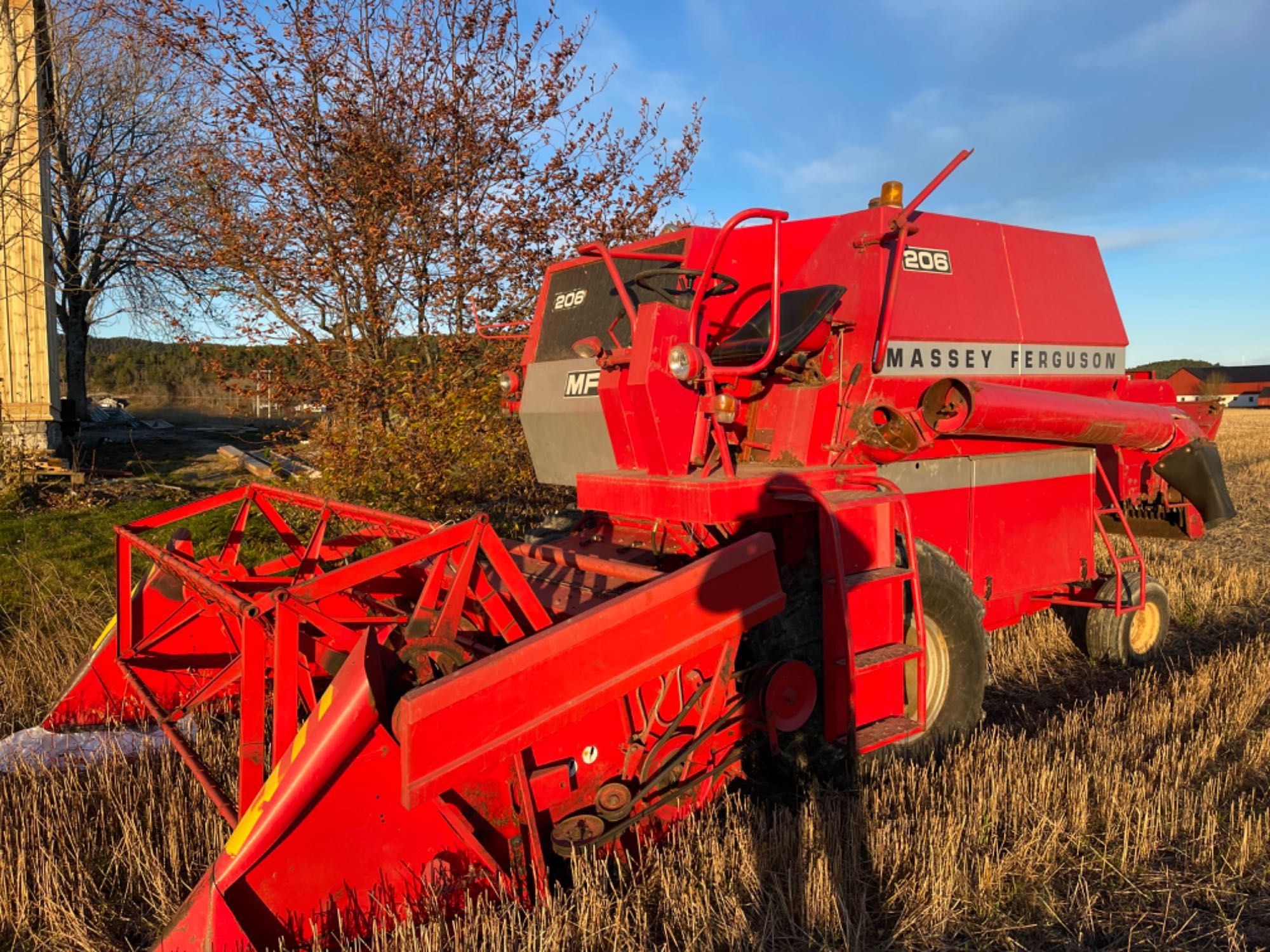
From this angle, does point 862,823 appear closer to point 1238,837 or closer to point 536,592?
point 1238,837

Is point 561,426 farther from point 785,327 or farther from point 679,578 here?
point 679,578

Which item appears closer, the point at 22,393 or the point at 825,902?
the point at 825,902

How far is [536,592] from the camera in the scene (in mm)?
3723

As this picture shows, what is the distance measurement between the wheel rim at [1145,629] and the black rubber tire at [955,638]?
1.99 meters

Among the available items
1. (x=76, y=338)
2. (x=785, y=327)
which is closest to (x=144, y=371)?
(x=76, y=338)

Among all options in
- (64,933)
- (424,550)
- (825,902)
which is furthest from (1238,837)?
(64,933)

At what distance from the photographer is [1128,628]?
5320mm

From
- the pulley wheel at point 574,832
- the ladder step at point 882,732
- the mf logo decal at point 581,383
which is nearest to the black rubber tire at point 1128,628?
the ladder step at point 882,732

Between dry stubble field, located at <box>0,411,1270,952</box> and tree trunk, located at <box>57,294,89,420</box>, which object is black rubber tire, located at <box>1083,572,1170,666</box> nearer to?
dry stubble field, located at <box>0,411,1270,952</box>

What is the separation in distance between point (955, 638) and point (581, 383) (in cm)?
226

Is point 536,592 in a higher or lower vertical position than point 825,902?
higher

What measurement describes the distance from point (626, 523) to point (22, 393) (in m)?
10.1

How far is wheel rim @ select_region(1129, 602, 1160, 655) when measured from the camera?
543 centimetres

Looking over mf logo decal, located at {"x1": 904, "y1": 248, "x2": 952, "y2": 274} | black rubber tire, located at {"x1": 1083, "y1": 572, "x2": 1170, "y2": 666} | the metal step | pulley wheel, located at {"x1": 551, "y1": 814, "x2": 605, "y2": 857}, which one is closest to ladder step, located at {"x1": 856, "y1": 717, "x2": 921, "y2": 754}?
the metal step
